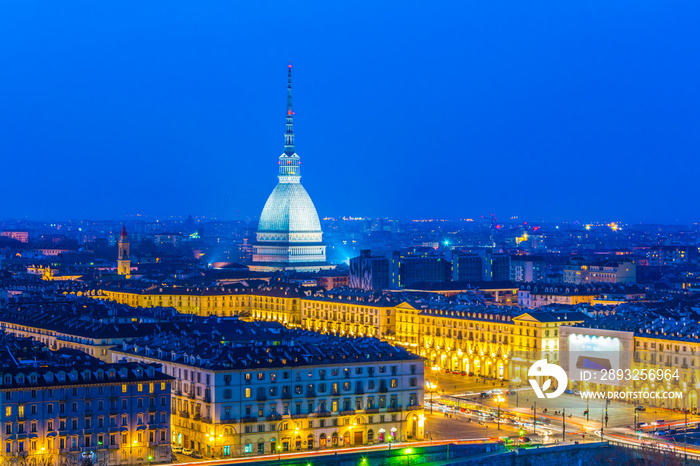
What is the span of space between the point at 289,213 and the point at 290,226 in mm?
1735

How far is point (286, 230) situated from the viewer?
595 feet

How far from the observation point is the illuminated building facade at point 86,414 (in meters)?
56.7

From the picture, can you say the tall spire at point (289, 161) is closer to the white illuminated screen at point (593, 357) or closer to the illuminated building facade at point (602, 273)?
the illuminated building facade at point (602, 273)

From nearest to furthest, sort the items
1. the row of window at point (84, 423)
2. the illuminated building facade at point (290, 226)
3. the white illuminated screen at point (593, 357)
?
the row of window at point (84, 423) < the white illuminated screen at point (593, 357) < the illuminated building facade at point (290, 226)

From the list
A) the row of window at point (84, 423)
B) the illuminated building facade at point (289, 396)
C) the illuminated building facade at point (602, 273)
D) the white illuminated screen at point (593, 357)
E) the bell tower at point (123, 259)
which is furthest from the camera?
the bell tower at point (123, 259)

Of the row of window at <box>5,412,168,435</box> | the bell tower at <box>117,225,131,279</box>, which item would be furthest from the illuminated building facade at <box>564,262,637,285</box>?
the row of window at <box>5,412,168,435</box>

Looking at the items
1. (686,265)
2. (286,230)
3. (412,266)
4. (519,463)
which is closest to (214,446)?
(519,463)

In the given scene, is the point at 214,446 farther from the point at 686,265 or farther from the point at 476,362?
the point at 686,265

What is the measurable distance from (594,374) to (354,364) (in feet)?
66.6

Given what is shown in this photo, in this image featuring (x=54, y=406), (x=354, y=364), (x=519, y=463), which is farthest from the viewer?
(x=354, y=364)

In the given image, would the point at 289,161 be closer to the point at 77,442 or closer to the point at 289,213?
the point at 289,213

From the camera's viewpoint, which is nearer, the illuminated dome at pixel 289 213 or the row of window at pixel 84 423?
the row of window at pixel 84 423

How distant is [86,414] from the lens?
58.0m

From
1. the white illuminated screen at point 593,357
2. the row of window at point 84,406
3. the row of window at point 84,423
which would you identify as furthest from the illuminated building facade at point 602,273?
the row of window at point 84,423
